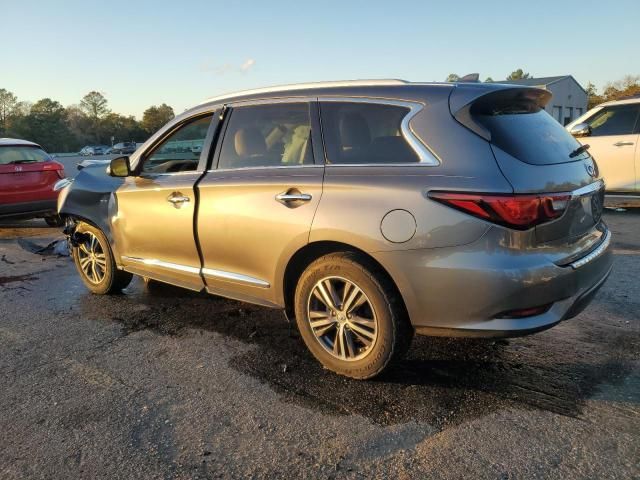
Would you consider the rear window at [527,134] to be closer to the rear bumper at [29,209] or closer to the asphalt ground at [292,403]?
the asphalt ground at [292,403]

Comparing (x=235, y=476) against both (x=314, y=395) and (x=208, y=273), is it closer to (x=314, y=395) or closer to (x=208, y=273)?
(x=314, y=395)

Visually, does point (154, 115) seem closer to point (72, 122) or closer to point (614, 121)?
point (72, 122)

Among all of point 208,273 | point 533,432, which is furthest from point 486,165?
point 208,273

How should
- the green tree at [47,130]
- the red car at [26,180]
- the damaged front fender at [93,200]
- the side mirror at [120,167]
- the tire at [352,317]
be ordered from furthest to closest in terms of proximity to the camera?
the green tree at [47,130], the red car at [26,180], the damaged front fender at [93,200], the side mirror at [120,167], the tire at [352,317]

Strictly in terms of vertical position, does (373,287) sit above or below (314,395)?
above

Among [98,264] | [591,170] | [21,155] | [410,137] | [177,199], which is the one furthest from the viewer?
[21,155]

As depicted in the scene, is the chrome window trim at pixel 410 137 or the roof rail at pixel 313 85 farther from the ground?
the roof rail at pixel 313 85

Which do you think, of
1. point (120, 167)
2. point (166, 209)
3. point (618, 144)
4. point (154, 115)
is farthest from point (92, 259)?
point (154, 115)

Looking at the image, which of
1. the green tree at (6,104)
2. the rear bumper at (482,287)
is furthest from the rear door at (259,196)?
the green tree at (6,104)

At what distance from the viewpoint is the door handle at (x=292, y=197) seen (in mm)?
Result: 3338

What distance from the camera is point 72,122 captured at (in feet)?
369

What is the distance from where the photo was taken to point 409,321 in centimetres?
312

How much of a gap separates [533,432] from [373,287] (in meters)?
1.11

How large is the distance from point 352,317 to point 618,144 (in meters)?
7.80
